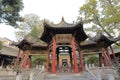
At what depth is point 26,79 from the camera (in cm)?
936

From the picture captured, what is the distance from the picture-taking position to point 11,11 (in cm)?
1094

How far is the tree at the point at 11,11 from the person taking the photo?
35.0 feet

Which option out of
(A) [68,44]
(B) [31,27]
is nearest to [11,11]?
(A) [68,44]

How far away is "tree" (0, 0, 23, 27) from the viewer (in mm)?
10656

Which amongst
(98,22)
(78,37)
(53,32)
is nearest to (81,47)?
(78,37)

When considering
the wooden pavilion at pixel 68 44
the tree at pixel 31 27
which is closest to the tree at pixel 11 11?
the wooden pavilion at pixel 68 44

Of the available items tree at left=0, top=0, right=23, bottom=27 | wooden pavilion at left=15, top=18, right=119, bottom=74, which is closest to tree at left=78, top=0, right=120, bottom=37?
wooden pavilion at left=15, top=18, right=119, bottom=74

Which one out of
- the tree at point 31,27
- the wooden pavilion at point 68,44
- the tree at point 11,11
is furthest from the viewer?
the tree at point 31,27

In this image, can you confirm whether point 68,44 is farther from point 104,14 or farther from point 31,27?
point 31,27

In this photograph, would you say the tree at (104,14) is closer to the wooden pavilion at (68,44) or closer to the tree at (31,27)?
the wooden pavilion at (68,44)

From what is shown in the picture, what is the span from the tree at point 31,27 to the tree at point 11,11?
14.2 m

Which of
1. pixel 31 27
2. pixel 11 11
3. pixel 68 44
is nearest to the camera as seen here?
pixel 11 11

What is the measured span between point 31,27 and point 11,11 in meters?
17.6

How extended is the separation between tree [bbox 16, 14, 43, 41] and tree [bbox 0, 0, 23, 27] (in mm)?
14221
